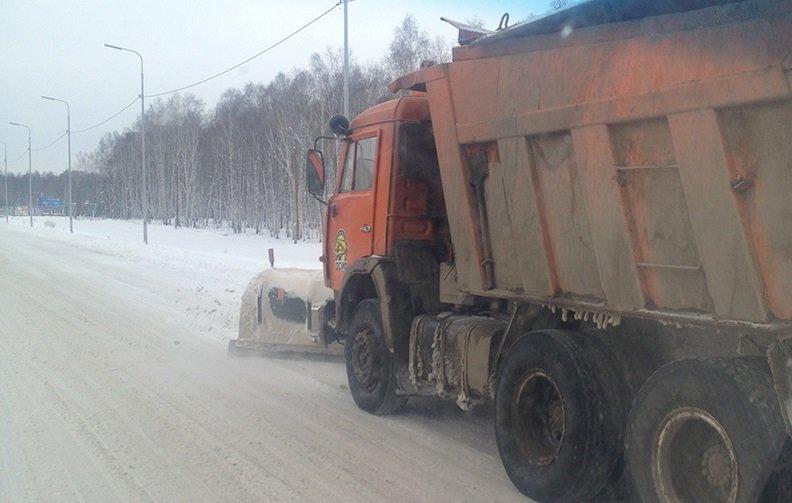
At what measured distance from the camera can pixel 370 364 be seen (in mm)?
6898

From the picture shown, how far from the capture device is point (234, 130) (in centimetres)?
6256

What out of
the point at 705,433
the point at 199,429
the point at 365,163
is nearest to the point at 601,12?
the point at 705,433

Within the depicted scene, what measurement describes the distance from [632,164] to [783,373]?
4.34 feet

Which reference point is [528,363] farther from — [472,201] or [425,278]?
[425,278]

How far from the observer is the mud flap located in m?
3.07

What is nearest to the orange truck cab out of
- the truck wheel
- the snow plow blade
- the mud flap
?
the mud flap

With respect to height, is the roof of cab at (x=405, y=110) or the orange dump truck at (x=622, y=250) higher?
the roof of cab at (x=405, y=110)

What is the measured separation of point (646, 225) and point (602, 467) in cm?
147

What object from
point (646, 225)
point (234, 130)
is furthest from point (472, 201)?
point (234, 130)

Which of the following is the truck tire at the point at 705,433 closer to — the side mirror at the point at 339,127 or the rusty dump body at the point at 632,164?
the rusty dump body at the point at 632,164

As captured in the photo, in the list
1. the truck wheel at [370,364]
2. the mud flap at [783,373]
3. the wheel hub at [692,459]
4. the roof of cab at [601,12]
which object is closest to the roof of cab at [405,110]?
the truck wheel at [370,364]

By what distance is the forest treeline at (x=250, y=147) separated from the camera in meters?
42.4

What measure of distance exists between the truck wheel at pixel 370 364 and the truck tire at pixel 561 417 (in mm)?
1923

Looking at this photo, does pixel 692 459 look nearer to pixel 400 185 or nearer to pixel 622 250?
pixel 622 250
